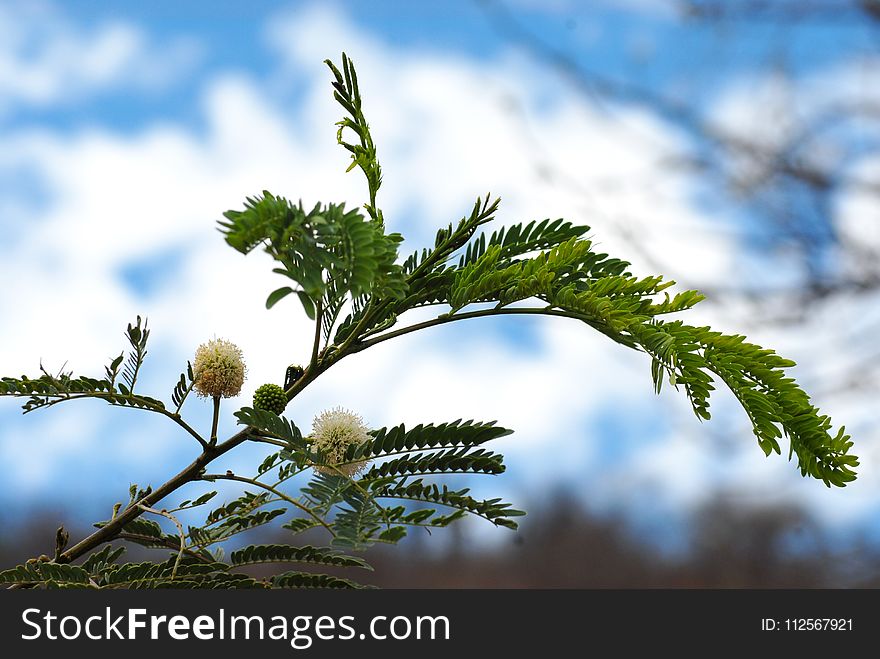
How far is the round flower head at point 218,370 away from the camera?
36.4 inches

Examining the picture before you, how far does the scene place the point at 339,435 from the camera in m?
0.88

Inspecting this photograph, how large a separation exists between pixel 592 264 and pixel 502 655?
16.7 inches

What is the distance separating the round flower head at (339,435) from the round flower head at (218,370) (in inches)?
4.2

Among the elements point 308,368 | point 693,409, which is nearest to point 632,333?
point 693,409

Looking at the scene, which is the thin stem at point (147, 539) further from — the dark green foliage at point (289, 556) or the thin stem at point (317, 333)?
the thin stem at point (317, 333)

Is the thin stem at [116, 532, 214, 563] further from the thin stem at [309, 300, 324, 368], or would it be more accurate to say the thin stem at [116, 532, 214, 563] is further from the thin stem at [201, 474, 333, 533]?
the thin stem at [309, 300, 324, 368]

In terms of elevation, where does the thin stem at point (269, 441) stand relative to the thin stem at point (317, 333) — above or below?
below

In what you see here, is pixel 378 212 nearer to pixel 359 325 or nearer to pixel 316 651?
pixel 359 325

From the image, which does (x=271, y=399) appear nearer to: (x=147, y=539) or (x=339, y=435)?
(x=339, y=435)

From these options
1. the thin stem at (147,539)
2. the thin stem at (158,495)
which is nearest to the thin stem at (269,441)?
the thin stem at (158,495)

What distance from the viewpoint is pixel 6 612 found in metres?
0.90

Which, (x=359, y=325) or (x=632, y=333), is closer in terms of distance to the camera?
(x=632, y=333)

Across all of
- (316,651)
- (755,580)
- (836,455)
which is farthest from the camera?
(755,580)

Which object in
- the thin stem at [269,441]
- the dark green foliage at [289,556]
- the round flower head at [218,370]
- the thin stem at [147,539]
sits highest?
the round flower head at [218,370]
